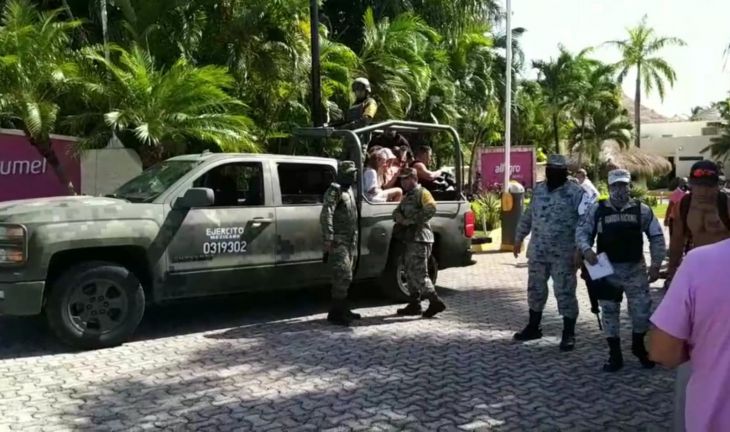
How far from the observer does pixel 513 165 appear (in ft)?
56.2

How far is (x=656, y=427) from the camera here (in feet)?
14.3

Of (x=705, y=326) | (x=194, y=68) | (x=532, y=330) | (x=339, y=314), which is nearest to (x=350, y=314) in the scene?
(x=339, y=314)

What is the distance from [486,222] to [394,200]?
806 cm

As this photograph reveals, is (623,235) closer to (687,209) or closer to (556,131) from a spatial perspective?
(687,209)

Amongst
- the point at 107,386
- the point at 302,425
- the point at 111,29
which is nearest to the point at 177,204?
the point at 107,386

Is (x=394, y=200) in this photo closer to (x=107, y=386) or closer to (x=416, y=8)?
(x=107, y=386)

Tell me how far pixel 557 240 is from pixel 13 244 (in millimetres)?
4566

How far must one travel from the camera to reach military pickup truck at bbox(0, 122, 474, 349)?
231 inches

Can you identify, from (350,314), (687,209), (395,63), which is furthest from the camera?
(395,63)

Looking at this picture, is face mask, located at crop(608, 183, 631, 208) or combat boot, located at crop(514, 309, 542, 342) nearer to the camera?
face mask, located at crop(608, 183, 631, 208)

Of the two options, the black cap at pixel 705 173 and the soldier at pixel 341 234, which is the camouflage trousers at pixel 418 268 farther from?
the black cap at pixel 705 173

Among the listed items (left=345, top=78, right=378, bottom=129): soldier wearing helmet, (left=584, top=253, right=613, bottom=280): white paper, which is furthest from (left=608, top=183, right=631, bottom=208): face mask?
(left=345, top=78, right=378, bottom=129): soldier wearing helmet

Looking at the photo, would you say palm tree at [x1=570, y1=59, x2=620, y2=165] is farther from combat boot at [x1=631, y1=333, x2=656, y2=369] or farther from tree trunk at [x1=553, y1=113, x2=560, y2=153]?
combat boot at [x1=631, y1=333, x2=656, y2=369]

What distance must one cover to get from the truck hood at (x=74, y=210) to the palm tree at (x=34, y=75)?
493 cm
